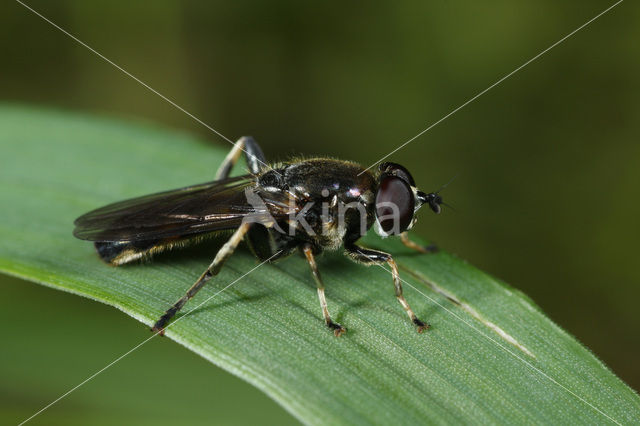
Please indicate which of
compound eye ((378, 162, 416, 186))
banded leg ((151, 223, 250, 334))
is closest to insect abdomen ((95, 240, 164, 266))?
banded leg ((151, 223, 250, 334))

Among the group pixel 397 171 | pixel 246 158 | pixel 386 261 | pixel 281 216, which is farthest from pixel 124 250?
pixel 397 171

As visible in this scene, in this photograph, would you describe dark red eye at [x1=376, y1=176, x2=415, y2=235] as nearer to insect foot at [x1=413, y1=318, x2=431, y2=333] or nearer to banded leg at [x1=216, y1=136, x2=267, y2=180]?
insect foot at [x1=413, y1=318, x2=431, y2=333]

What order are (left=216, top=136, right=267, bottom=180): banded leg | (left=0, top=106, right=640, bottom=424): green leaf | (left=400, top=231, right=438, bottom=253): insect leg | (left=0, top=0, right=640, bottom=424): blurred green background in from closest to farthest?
(left=0, top=106, right=640, bottom=424): green leaf < (left=400, top=231, right=438, bottom=253): insect leg < (left=0, top=0, right=640, bottom=424): blurred green background < (left=216, top=136, right=267, bottom=180): banded leg

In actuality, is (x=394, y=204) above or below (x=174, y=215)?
below

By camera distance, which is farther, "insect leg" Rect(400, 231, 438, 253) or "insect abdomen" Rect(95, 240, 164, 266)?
"insect leg" Rect(400, 231, 438, 253)

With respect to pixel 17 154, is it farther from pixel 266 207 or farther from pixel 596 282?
pixel 596 282

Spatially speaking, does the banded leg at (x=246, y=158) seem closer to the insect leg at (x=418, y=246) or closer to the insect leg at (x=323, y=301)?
the insect leg at (x=323, y=301)

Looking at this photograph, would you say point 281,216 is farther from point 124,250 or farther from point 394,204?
point 124,250

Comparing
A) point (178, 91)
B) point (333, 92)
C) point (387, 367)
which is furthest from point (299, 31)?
point (387, 367)
